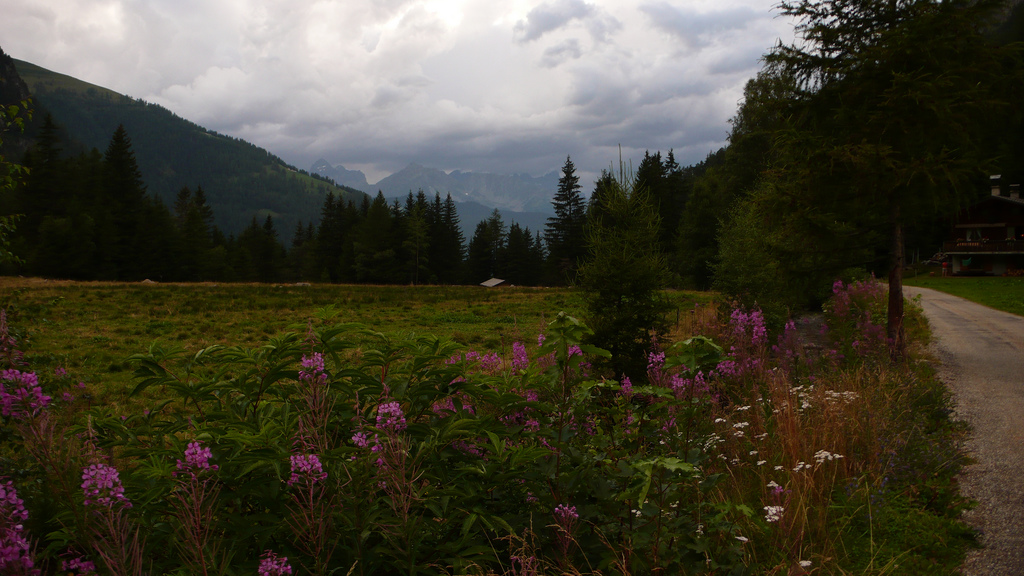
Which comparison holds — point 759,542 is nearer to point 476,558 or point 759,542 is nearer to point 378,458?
point 476,558

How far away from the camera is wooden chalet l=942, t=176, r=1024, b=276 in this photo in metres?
39.8

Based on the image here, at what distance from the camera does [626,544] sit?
96.5 inches

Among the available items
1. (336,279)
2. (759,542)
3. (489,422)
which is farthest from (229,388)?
(336,279)

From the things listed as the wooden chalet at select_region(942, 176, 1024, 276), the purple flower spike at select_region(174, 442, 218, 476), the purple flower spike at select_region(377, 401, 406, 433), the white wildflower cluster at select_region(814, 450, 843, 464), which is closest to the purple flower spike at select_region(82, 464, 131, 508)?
the purple flower spike at select_region(174, 442, 218, 476)

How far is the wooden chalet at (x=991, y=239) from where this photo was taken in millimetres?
39781

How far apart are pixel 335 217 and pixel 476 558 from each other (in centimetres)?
7755

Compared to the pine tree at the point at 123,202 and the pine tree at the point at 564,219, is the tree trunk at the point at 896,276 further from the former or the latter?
the pine tree at the point at 123,202

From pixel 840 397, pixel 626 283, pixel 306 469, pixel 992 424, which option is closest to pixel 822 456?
pixel 840 397

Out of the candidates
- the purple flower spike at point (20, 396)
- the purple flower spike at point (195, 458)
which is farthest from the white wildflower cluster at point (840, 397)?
the purple flower spike at point (20, 396)

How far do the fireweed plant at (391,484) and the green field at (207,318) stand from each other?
2308 millimetres

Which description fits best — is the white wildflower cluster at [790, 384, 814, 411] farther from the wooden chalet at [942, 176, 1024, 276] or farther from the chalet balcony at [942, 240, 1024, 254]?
the chalet balcony at [942, 240, 1024, 254]

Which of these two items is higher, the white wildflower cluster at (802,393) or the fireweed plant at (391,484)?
the fireweed plant at (391,484)

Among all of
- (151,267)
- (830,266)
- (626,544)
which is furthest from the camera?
(151,267)

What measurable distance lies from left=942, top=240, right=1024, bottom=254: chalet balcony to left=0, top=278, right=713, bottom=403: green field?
1343 inches
